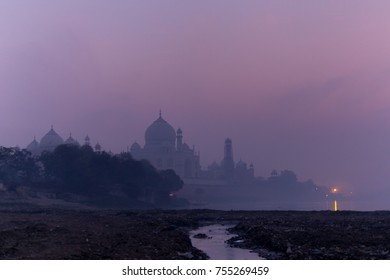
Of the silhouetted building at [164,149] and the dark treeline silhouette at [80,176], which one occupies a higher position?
the silhouetted building at [164,149]

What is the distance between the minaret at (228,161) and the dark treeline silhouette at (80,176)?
5231 cm

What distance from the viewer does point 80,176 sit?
5456 centimetres

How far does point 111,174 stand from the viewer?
57125mm

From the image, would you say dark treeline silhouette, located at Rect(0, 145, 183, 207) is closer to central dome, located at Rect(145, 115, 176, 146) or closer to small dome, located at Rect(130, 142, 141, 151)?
central dome, located at Rect(145, 115, 176, 146)

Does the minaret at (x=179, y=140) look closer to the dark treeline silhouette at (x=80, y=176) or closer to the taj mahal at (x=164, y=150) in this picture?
the taj mahal at (x=164, y=150)

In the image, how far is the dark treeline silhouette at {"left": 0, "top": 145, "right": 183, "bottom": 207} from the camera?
54281 millimetres

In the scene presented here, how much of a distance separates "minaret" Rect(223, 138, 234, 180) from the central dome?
19.4 metres

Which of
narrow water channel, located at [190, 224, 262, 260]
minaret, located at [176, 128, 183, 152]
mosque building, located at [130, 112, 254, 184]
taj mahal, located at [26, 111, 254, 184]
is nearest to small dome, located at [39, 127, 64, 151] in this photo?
taj mahal, located at [26, 111, 254, 184]

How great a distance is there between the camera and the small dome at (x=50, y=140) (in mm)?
97181

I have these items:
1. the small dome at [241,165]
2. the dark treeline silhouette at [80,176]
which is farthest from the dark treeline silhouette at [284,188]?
the dark treeline silhouette at [80,176]

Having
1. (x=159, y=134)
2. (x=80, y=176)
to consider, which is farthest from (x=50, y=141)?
(x=80, y=176)
